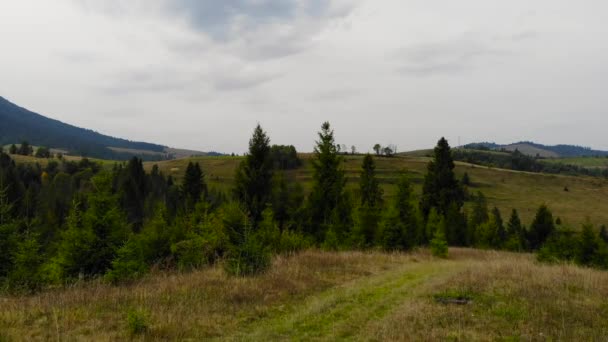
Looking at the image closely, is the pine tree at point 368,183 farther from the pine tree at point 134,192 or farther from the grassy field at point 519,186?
the grassy field at point 519,186

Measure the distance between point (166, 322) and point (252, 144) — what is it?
86.5 ft

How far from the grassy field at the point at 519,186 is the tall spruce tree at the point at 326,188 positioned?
73731mm

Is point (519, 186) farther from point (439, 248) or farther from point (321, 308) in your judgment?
point (321, 308)

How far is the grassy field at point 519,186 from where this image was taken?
11838 cm

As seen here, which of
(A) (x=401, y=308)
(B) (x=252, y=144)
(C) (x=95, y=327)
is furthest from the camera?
(B) (x=252, y=144)

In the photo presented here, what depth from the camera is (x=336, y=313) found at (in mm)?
9719

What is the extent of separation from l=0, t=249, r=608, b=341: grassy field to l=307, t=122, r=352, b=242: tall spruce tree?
66.3 ft

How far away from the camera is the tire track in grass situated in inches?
327

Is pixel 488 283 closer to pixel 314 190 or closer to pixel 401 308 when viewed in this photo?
pixel 401 308

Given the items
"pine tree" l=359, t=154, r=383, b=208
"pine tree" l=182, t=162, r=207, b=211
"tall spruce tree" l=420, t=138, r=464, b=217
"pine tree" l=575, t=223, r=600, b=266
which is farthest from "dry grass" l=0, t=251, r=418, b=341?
"pine tree" l=182, t=162, r=207, b=211

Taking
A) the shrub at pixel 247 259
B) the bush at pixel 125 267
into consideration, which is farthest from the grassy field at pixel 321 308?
the bush at pixel 125 267

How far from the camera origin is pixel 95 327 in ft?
27.3

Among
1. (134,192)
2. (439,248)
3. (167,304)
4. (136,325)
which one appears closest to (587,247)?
(439,248)

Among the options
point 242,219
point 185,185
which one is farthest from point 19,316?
point 185,185
